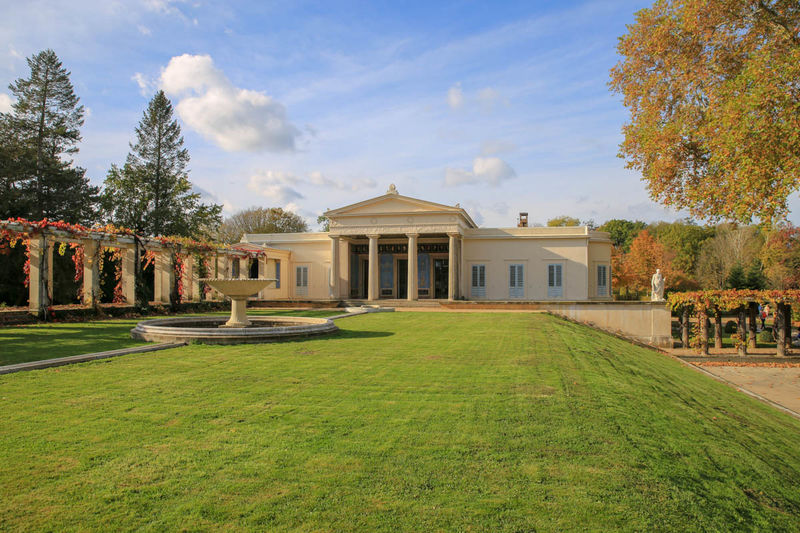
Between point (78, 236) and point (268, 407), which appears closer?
point (268, 407)

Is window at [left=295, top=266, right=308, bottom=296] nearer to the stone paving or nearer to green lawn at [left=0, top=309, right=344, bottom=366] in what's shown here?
green lawn at [left=0, top=309, right=344, bottom=366]

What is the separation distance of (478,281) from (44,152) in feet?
103

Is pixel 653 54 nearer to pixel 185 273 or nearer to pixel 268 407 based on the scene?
pixel 268 407

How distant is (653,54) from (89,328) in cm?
1872

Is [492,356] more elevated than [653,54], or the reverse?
[653,54]

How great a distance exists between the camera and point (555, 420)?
6309 millimetres

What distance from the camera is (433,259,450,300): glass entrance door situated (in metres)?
35.0

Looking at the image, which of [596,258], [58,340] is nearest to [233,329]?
[58,340]

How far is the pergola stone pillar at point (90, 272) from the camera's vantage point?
18812mm

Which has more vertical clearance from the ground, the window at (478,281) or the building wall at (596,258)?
the building wall at (596,258)

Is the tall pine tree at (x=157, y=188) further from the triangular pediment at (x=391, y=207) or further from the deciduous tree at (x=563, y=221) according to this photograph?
the deciduous tree at (x=563, y=221)

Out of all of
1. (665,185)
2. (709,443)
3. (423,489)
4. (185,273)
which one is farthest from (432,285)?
(423,489)

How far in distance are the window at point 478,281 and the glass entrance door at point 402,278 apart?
5420 mm

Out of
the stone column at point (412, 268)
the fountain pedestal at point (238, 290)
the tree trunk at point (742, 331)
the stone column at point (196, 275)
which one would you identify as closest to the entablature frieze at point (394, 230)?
the stone column at point (412, 268)
